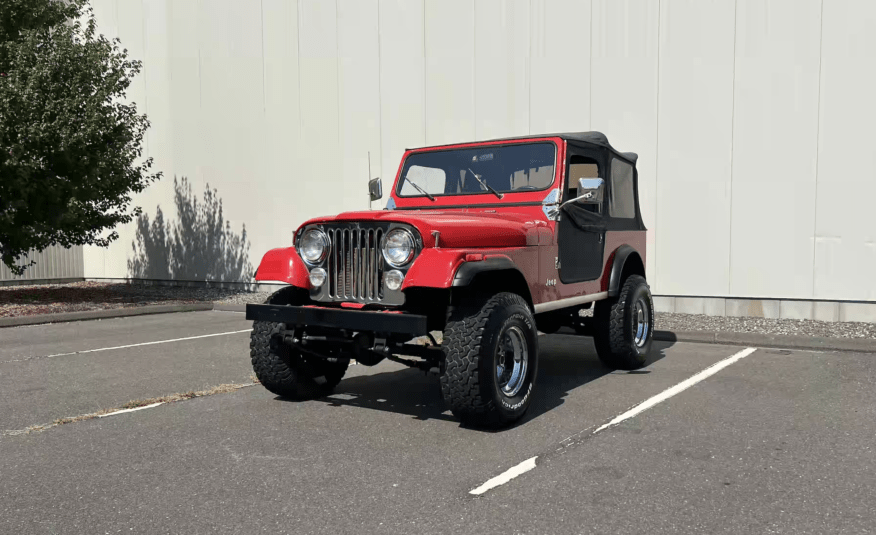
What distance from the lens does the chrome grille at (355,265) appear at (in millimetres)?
4863

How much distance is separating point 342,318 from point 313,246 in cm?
69

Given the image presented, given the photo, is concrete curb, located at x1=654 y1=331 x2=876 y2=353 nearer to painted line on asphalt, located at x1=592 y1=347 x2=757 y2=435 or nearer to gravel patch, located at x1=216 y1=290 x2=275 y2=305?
painted line on asphalt, located at x1=592 y1=347 x2=757 y2=435

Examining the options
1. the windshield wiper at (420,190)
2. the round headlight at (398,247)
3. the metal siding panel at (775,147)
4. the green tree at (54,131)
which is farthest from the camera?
the green tree at (54,131)

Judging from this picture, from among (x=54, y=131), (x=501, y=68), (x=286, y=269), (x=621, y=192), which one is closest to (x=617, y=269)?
(x=621, y=192)

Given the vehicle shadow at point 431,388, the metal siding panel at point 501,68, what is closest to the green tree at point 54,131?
the metal siding panel at point 501,68

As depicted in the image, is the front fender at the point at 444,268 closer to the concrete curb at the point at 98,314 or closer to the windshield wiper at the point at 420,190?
the windshield wiper at the point at 420,190

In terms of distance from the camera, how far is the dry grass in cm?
480

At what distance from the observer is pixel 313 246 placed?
16.8 feet

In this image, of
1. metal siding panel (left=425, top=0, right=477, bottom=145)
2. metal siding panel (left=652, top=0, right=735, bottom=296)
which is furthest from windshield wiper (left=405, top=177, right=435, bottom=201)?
metal siding panel (left=425, top=0, right=477, bottom=145)

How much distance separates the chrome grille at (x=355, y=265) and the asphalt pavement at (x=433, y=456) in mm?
936

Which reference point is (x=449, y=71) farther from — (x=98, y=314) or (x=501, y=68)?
(x=98, y=314)

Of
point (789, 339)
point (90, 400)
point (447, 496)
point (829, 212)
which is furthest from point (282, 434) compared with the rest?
point (829, 212)

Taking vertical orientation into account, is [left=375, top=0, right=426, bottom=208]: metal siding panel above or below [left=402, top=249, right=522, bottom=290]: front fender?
above

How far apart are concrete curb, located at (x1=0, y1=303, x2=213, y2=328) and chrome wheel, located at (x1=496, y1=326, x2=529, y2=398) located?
30.1 feet
